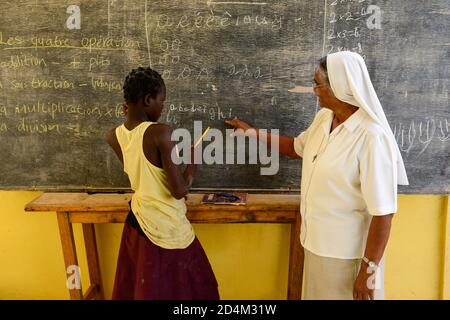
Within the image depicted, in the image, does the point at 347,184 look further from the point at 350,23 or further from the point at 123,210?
the point at 123,210

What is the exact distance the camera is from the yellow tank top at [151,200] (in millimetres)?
1750

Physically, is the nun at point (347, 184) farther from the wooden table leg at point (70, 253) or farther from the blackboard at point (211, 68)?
the wooden table leg at point (70, 253)

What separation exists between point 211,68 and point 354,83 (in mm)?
892

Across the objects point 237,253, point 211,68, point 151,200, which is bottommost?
point 237,253

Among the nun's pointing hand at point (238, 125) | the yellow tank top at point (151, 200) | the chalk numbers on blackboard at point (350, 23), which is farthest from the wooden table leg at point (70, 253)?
the chalk numbers on blackboard at point (350, 23)

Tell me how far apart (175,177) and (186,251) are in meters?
0.42

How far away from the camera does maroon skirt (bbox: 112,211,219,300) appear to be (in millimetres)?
1909

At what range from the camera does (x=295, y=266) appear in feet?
7.81

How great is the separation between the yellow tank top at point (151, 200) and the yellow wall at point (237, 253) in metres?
0.68

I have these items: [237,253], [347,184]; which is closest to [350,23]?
[347,184]

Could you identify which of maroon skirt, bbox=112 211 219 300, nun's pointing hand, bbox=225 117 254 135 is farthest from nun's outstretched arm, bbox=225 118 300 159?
maroon skirt, bbox=112 211 219 300

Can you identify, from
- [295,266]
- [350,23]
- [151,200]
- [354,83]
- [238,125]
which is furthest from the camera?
[295,266]

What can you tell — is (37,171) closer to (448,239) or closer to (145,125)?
(145,125)
